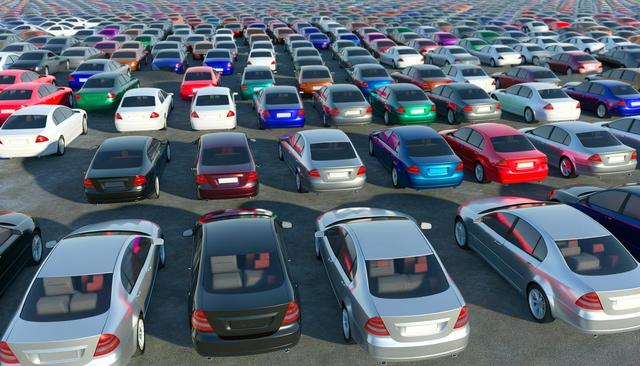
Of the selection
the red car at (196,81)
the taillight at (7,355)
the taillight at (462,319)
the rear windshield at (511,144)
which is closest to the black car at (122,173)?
the taillight at (7,355)

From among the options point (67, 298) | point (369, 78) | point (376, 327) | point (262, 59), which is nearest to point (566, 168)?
point (376, 327)

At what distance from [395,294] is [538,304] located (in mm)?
2539

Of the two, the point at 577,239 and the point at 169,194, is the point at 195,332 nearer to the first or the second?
the point at 577,239

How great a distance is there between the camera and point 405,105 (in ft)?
57.3

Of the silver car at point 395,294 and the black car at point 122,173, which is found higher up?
the silver car at point 395,294

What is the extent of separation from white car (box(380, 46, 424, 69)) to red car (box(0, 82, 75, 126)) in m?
16.9

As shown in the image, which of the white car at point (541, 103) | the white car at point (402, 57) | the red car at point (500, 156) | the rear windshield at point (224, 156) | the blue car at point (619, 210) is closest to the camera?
the blue car at point (619, 210)

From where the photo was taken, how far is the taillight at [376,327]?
6426 mm

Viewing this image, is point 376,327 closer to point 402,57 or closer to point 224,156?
point 224,156

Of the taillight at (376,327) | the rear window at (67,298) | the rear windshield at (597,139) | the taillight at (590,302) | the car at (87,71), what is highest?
the rear window at (67,298)

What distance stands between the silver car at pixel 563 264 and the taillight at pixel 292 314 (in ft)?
12.0

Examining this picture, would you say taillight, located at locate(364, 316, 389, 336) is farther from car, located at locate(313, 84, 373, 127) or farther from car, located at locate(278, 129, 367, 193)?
car, located at locate(313, 84, 373, 127)

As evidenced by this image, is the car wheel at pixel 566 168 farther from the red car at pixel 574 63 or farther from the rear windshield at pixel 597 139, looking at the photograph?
the red car at pixel 574 63

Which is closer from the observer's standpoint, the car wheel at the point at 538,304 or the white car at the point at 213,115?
the car wheel at the point at 538,304
